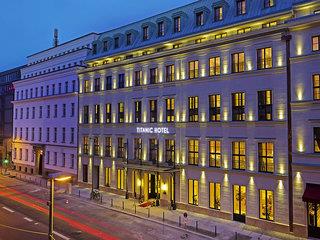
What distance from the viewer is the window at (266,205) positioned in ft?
98.5

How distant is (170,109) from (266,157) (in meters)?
13.2

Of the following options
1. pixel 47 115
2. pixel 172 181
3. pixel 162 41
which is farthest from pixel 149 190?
pixel 47 115

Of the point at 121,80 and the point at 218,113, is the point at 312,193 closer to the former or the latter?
the point at 218,113

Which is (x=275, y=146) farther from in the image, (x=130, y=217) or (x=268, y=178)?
(x=130, y=217)

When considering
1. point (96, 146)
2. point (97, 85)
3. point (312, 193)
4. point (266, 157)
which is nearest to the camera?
point (312, 193)

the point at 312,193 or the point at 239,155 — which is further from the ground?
the point at 239,155

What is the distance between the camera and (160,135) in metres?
40.1

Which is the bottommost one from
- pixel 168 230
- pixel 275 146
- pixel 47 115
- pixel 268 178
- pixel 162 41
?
pixel 168 230

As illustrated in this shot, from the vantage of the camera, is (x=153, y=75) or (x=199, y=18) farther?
(x=153, y=75)

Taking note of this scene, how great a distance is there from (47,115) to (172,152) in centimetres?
3225

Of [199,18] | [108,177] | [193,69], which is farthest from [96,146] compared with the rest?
[199,18]

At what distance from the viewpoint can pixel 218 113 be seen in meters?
34.4

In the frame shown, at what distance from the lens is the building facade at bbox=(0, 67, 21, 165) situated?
253 feet

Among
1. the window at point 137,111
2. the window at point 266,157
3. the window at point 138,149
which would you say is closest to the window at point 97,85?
the window at point 137,111
